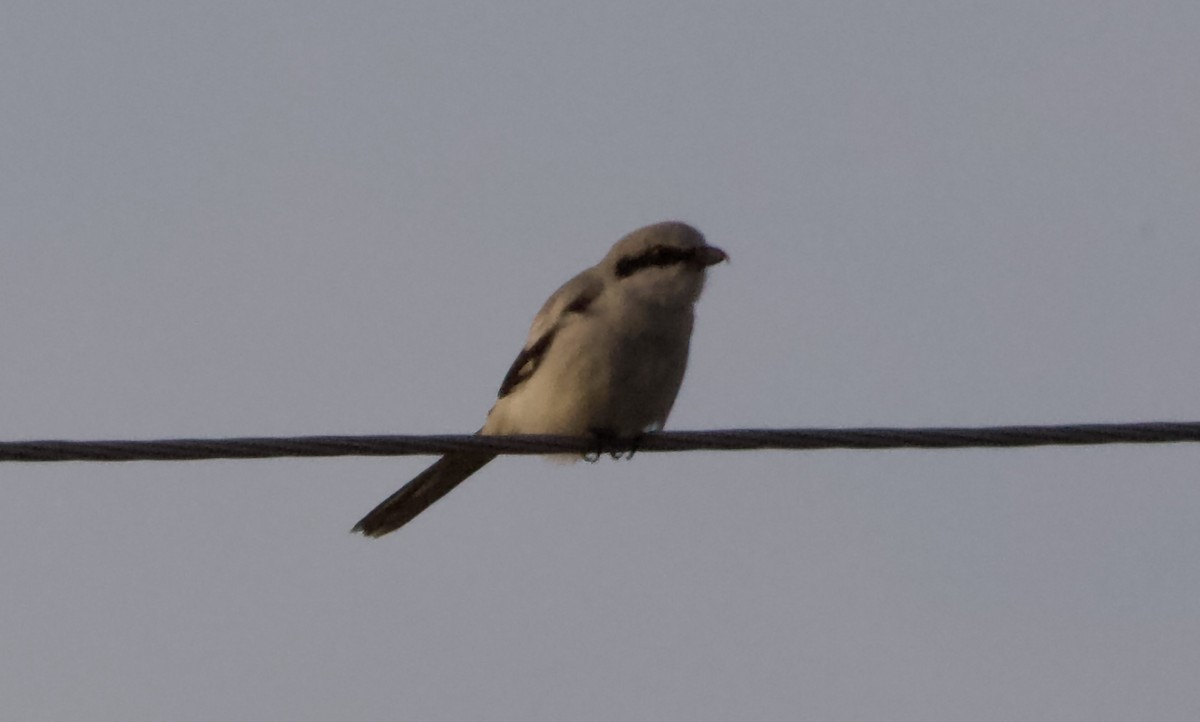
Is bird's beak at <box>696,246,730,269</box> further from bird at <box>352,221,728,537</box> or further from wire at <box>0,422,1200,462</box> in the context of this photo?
wire at <box>0,422,1200,462</box>

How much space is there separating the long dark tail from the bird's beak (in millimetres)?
1219

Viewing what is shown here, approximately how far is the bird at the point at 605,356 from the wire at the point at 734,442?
5.53ft

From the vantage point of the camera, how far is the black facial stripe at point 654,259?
7516 mm

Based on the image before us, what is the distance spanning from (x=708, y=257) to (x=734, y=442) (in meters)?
2.50

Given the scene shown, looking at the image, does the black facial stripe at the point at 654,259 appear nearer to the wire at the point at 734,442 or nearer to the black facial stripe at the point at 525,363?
the black facial stripe at the point at 525,363

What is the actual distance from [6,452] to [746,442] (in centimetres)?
202

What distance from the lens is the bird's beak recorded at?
7559 millimetres

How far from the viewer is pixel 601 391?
23.0 ft

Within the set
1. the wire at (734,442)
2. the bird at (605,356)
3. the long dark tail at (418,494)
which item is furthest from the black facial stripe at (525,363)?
the wire at (734,442)

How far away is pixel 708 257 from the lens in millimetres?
7562

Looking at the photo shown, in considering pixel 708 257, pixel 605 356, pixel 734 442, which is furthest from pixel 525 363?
pixel 734 442

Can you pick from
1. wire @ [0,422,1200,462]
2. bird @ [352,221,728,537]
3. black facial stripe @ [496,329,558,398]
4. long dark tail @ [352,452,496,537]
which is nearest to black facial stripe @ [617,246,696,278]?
bird @ [352,221,728,537]

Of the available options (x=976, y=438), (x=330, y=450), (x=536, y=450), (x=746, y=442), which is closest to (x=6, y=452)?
(x=330, y=450)

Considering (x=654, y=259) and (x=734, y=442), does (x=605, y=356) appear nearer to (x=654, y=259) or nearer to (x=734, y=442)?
(x=654, y=259)
